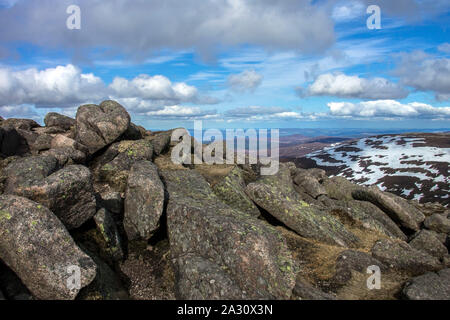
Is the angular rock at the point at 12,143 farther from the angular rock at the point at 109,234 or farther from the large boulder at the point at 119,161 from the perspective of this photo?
the angular rock at the point at 109,234

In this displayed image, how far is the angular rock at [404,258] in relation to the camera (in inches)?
671

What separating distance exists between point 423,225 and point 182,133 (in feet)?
94.2

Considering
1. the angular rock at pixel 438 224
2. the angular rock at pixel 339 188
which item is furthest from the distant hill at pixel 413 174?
the angular rock at pixel 438 224

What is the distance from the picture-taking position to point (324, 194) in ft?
109

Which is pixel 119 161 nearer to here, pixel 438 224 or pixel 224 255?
pixel 224 255

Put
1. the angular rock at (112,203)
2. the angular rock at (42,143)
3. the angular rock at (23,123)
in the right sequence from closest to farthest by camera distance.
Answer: the angular rock at (112,203) < the angular rock at (42,143) < the angular rock at (23,123)

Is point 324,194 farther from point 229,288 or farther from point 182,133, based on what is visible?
point 229,288

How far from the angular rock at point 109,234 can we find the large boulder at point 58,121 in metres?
23.7

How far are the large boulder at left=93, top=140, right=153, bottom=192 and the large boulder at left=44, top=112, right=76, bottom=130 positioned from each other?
11.8 meters

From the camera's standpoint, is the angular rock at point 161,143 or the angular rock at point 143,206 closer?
the angular rock at point 143,206

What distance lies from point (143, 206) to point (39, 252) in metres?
5.86

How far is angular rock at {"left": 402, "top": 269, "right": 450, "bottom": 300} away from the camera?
13.0 metres

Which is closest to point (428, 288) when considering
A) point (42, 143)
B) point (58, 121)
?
point (42, 143)
